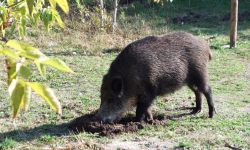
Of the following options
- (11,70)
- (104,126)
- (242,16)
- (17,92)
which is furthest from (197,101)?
(242,16)

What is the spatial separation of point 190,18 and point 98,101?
10277mm

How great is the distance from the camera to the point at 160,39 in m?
5.46

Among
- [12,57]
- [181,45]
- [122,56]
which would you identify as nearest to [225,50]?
[181,45]

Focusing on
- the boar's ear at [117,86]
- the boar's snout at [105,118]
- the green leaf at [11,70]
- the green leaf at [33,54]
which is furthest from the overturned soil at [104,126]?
the green leaf at [33,54]

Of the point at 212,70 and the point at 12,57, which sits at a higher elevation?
the point at 12,57

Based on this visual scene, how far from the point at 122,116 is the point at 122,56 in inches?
34.7

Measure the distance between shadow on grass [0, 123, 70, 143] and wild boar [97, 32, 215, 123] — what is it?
59 centimetres

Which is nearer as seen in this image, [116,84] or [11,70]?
[11,70]

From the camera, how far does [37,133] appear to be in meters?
4.66

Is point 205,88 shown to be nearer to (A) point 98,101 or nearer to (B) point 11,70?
(A) point 98,101

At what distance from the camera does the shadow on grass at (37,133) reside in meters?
4.48

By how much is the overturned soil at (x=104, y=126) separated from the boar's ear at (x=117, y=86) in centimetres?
46

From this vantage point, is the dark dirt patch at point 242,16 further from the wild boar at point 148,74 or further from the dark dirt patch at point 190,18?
the wild boar at point 148,74

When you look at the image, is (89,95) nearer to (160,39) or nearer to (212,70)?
(160,39)
